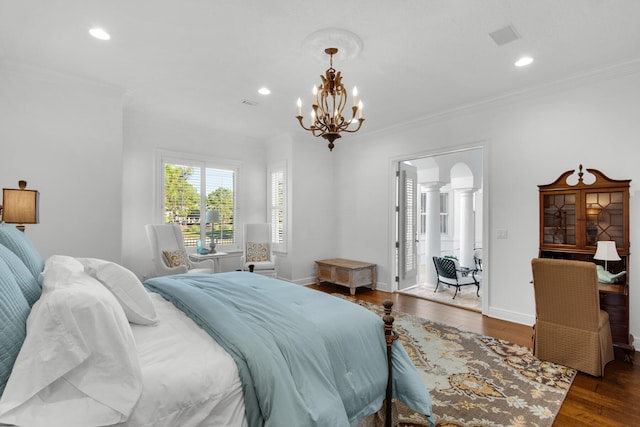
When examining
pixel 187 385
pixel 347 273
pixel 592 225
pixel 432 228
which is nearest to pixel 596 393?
pixel 592 225

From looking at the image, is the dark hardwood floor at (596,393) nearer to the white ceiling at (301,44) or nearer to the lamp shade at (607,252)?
the lamp shade at (607,252)

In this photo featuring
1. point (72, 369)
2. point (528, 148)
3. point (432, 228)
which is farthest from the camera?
point (432, 228)

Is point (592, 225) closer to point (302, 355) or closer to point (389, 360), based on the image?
point (389, 360)

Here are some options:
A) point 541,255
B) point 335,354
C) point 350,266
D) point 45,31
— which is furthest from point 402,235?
point 45,31

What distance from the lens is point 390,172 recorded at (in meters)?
5.34

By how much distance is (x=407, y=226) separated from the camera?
5.53 m

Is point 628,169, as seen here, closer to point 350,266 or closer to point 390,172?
point 390,172

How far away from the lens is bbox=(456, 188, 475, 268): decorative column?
6539 mm

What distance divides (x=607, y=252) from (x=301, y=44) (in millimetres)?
3283

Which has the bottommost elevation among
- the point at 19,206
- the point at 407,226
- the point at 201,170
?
the point at 407,226

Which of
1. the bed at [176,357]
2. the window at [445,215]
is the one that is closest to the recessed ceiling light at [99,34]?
the bed at [176,357]

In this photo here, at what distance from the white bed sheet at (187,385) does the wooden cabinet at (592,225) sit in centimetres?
321

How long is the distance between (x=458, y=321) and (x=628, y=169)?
2.35 m

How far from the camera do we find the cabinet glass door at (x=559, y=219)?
3.31 meters
